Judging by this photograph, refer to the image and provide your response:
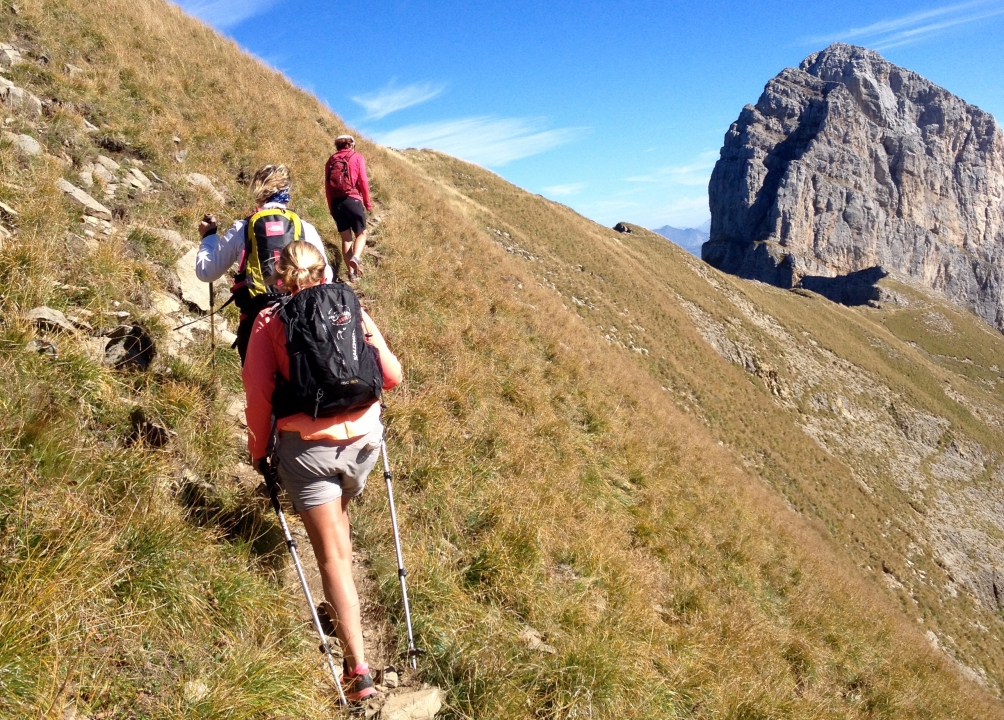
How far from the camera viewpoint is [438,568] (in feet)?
14.2

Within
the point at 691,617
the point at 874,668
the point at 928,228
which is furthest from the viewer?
Result: the point at 928,228

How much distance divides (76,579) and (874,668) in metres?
10.0

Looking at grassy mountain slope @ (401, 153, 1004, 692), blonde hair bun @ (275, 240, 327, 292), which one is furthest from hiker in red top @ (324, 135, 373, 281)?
grassy mountain slope @ (401, 153, 1004, 692)

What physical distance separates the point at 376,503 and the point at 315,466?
2.08 meters

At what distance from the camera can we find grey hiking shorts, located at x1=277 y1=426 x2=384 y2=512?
2975 millimetres

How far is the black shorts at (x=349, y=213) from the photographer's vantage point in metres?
8.12

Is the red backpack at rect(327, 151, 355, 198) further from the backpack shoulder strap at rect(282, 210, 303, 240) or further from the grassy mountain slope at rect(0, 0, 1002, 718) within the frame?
the backpack shoulder strap at rect(282, 210, 303, 240)

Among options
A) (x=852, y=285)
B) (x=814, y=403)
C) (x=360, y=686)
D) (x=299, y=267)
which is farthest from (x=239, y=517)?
(x=852, y=285)

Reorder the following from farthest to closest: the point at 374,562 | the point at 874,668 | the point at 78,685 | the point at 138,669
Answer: the point at 874,668, the point at 374,562, the point at 138,669, the point at 78,685

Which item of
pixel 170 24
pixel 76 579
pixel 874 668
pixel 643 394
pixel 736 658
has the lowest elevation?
pixel 874 668

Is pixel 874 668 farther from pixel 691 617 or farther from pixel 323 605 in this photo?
pixel 323 605

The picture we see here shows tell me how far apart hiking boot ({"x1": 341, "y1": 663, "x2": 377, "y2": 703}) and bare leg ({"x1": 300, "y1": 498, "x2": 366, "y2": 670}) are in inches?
1.7

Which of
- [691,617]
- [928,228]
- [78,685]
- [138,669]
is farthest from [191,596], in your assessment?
[928,228]

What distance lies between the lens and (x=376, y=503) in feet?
16.1
